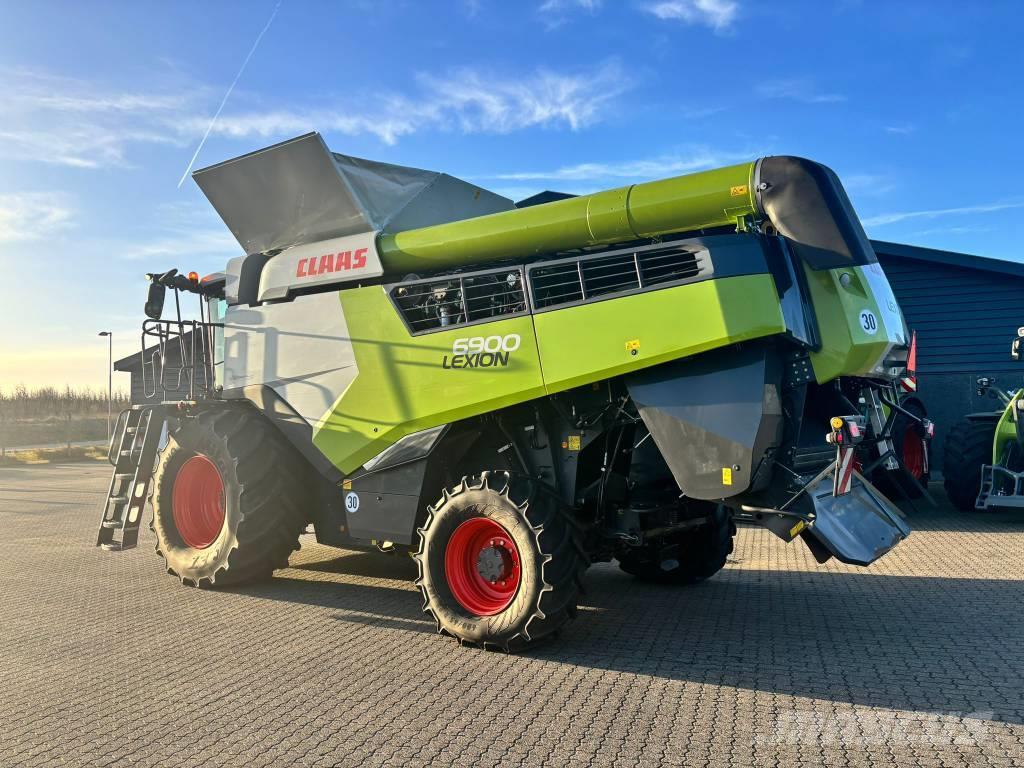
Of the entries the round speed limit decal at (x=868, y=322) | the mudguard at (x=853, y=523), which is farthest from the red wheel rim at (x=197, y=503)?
the round speed limit decal at (x=868, y=322)

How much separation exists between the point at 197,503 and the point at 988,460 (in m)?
10.1

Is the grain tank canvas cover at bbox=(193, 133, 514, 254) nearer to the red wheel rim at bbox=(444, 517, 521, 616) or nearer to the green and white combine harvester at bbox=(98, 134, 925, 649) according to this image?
the green and white combine harvester at bbox=(98, 134, 925, 649)

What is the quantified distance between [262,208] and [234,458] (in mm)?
2248

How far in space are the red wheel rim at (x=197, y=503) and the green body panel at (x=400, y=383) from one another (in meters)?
1.49

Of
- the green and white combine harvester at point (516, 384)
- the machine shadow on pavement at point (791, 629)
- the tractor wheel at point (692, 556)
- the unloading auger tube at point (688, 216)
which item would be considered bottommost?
the machine shadow on pavement at point (791, 629)

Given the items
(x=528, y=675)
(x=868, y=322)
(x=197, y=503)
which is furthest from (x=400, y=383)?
(x=868, y=322)

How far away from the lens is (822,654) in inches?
208

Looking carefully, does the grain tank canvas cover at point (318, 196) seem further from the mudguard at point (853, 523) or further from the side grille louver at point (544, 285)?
the mudguard at point (853, 523)

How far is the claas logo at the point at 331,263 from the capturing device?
6.70 meters

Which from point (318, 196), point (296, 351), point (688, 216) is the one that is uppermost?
point (318, 196)

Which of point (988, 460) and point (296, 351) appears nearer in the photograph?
point (296, 351)

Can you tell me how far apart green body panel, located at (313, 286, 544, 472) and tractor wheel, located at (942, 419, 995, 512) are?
28.3ft

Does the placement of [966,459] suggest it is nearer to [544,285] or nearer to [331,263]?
[544,285]

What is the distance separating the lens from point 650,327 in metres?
5.16
